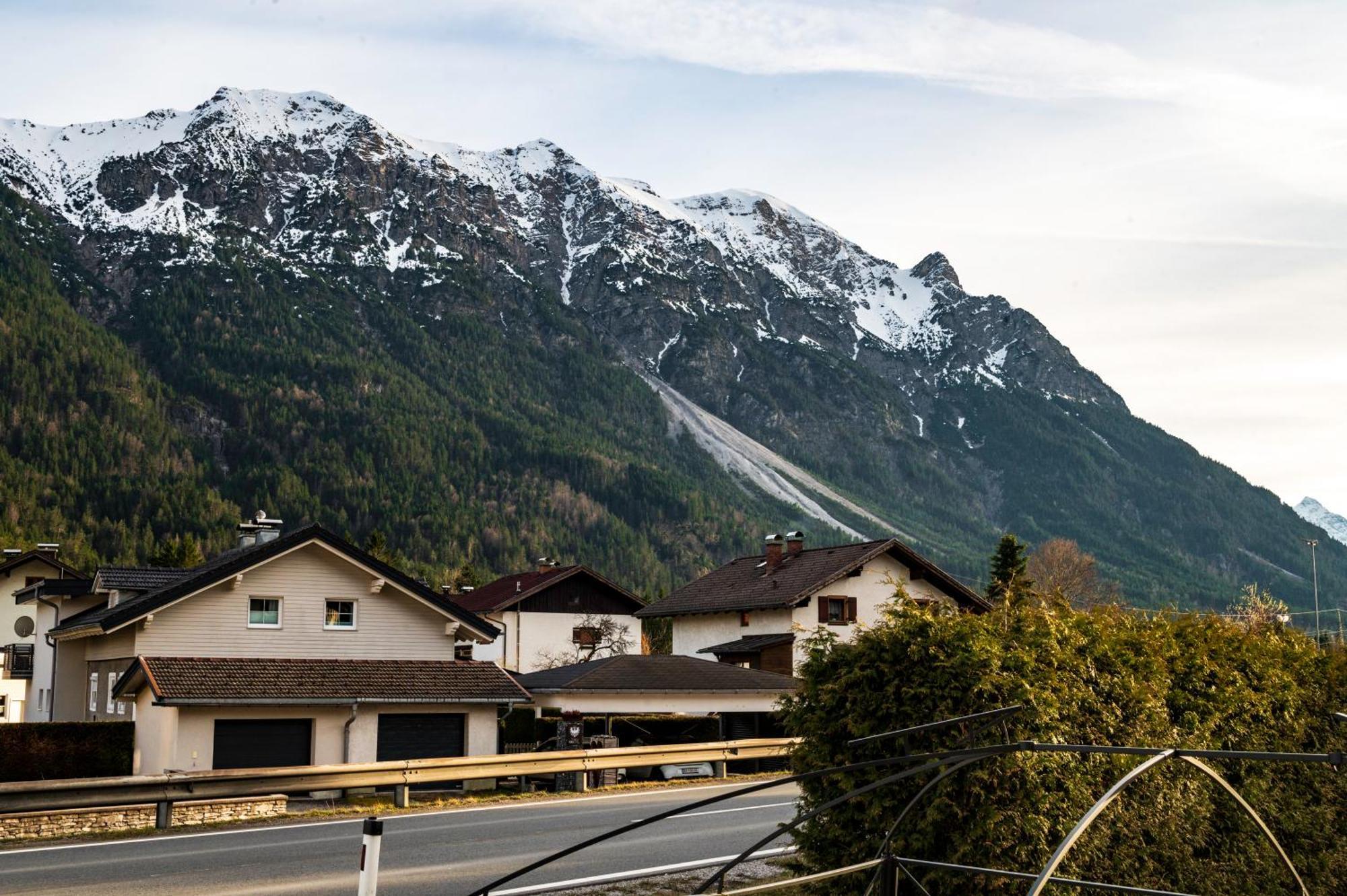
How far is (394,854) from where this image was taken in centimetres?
1802

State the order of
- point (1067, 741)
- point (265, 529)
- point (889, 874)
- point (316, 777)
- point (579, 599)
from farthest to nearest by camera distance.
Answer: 1. point (579, 599)
2. point (265, 529)
3. point (316, 777)
4. point (1067, 741)
5. point (889, 874)

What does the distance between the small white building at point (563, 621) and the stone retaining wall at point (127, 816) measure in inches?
2199

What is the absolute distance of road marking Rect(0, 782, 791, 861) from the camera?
1967 cm

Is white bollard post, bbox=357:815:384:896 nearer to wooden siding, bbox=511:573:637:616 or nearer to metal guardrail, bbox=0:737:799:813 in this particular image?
metal guardrail, bbox=0:737:799:813

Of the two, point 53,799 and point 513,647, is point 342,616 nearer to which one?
point 53,799

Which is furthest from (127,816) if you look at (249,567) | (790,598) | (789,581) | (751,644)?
(789,581)

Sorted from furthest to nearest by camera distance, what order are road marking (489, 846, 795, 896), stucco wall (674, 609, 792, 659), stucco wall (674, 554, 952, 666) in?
stucco wall (674, 609, 792, 659), stucco wall (674, 554, 952, 666), road marking (489, 846, 795, 896)

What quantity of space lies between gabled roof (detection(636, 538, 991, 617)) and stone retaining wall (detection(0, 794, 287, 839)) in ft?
113

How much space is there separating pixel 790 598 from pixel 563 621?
1114 inches

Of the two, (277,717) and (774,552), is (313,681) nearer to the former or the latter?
(277,717)

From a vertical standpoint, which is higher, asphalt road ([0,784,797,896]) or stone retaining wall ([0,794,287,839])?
stone retaining wall ([0,794,287,839])

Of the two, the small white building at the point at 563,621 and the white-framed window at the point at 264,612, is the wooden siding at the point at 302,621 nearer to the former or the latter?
the white-framed window at the point at 264,612

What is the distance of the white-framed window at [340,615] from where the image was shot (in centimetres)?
3797

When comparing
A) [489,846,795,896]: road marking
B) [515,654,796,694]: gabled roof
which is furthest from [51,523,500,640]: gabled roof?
[489,846,795,896]: road marking
